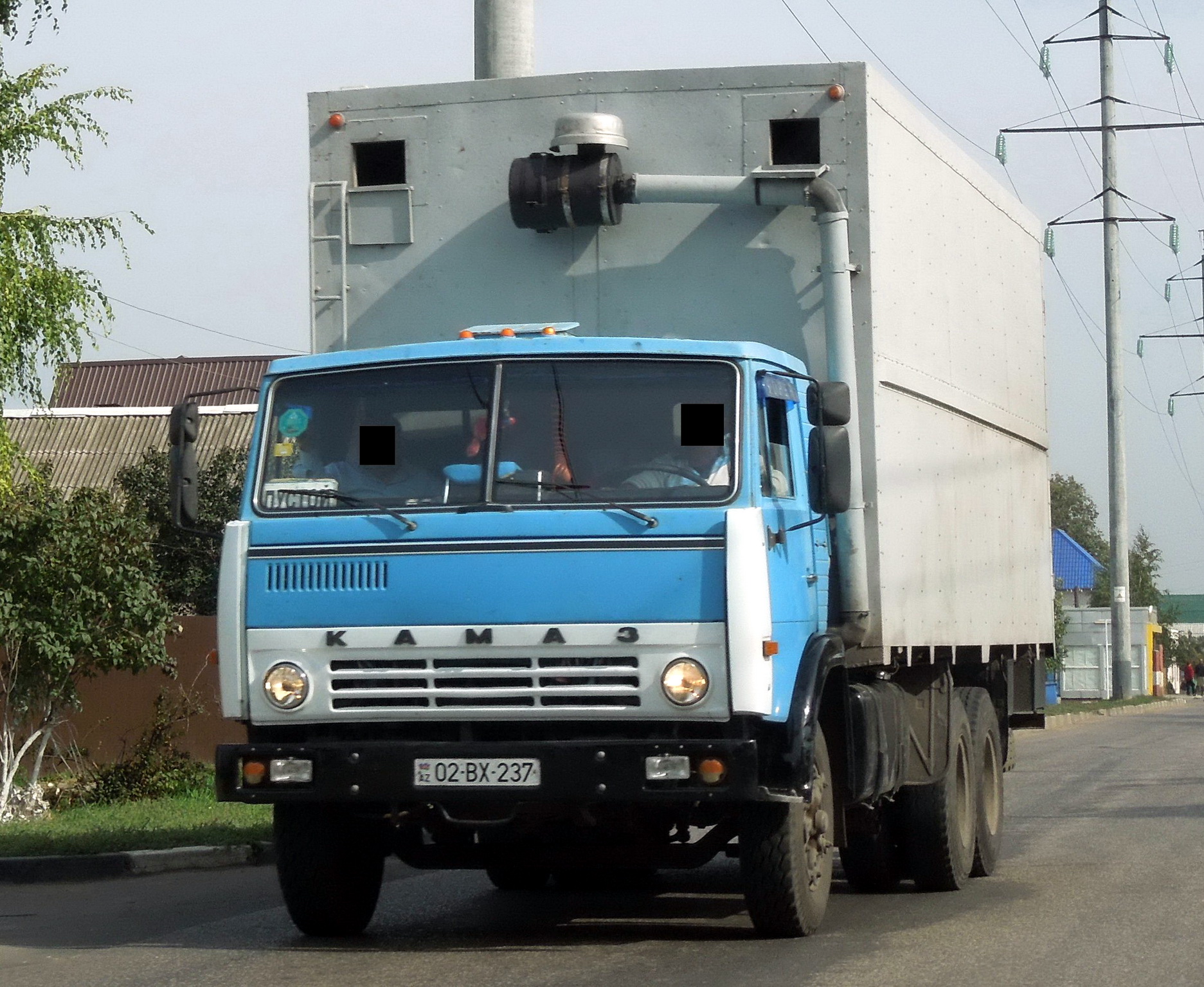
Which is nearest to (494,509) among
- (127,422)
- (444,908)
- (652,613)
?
(652,613)

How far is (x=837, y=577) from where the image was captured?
8875 millimetres

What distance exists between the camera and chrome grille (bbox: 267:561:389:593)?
25.6 ft

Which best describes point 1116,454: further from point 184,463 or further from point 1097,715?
point 184,463

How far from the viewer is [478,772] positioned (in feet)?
25.1

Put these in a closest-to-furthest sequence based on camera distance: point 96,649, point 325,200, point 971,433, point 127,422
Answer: point 325,200, point 971,433, point 96,649, point 127,422

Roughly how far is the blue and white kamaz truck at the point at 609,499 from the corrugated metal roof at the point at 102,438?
2668cm

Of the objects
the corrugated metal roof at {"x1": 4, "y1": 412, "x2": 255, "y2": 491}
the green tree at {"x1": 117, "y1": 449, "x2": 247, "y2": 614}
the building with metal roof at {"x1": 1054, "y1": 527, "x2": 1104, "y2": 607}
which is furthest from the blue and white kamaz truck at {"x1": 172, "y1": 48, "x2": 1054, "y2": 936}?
the building with metal roof at {"x1": 1054, "y1": 527, "x2": 1104, "y2": 607}

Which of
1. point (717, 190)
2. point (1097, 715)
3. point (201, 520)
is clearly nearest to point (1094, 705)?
point (1097, 715)

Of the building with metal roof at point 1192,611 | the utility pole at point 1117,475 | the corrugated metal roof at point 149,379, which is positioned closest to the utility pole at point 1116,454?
the utility pole at point 1117,475

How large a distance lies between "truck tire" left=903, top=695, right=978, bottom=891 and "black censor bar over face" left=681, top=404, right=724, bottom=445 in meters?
3.29

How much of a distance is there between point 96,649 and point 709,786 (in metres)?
8.92

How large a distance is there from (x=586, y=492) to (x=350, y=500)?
38.8 inches

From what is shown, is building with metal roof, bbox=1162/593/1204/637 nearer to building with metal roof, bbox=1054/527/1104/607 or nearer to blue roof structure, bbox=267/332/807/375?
building with metal roof, bbox=1054/527/1104/607

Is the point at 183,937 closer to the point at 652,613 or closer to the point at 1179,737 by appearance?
the point at 652,613
